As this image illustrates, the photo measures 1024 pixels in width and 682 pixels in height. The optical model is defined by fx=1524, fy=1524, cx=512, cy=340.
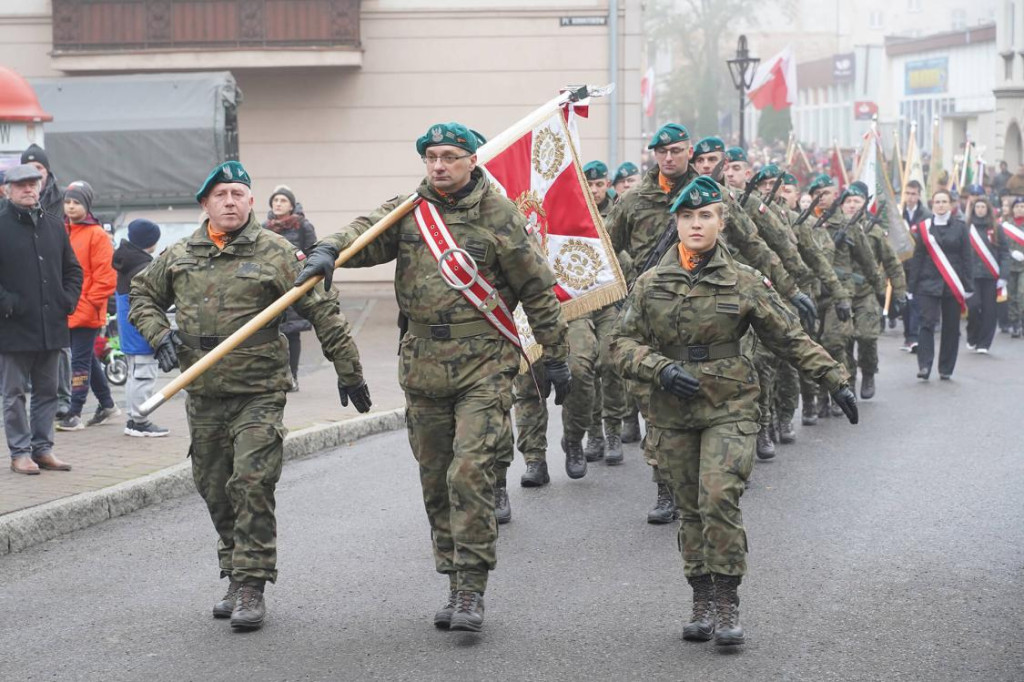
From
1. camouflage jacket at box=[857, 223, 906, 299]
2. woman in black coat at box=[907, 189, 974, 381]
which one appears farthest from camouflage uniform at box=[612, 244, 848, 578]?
woman in black coat at box=[907, 189, 974, 381]

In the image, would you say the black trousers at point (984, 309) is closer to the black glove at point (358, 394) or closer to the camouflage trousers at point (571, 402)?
the camouflage trousers at point (571, 402)

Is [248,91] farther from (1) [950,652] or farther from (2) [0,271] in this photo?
(1) [950,652]

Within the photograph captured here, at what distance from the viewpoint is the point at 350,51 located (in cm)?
2245

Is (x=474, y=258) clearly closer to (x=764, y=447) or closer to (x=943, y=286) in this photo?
(x=764, y=447)

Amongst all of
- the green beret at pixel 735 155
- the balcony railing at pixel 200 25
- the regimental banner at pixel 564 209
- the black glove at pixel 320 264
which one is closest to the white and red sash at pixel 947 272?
the green beret at pixel 735 155

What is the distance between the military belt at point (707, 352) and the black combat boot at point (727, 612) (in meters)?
0.89

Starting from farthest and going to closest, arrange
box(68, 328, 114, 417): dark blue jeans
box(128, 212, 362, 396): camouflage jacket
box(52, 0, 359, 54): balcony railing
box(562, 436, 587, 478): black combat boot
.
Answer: box(52, 0, 359, 54): balcony railing → box(68, 328, 114, 417): dark blue jeans → box(562, 436, 587, 478): black combat boot → box(128, 212, 362, 396): camouflage jacket

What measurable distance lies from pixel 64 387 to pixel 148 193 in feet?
24.5

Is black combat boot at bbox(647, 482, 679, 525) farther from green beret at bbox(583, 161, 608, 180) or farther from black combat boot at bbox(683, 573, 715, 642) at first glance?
green beret at bbox(583, 161, 608, 180)

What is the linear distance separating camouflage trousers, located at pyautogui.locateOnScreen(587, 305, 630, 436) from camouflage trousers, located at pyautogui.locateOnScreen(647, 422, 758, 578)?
3.75m

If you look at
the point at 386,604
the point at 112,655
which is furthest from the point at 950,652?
the point at 112,655

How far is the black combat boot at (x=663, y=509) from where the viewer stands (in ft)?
27.7

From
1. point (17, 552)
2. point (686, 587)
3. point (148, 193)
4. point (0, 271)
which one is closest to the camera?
point (686, 587)

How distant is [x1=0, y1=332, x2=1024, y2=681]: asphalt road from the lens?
582 cm
